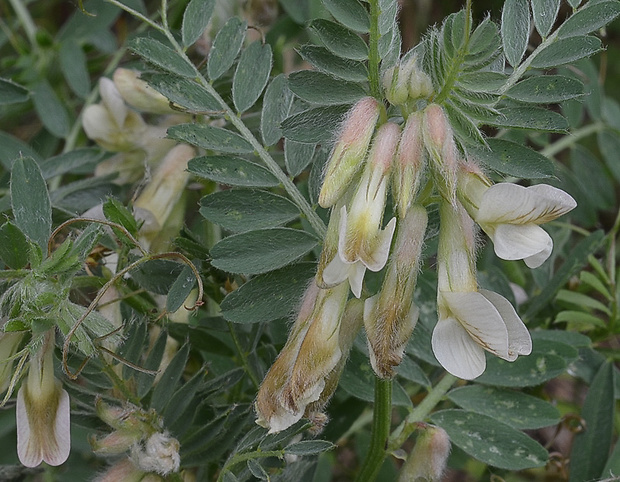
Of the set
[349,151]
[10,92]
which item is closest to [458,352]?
[349,151]

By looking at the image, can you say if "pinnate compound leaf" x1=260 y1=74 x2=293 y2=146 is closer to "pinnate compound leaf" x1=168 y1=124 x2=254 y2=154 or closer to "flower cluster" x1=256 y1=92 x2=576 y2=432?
"pinnate compound leaf" x1=168 y1=124 x2=254 y2=154

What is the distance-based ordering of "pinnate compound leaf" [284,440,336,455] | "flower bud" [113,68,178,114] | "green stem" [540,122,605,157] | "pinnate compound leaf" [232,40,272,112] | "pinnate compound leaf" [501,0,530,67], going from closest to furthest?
"pinnate compound leaf" [284,440,336,455] → "pinnate compound leaf" [501,0,530,67] → "pinnate compound leaf" [232,40,272,112] → "flower bud" [113,68,178,114] → "green stem" [540,122,605,157]

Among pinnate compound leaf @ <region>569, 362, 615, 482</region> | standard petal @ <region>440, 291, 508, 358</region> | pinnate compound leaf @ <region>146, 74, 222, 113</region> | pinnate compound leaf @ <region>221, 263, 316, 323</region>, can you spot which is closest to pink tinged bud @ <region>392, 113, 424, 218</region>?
standard petal @ <region>440, 291, 508, 358</region>

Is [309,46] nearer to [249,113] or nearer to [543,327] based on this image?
[249,113]

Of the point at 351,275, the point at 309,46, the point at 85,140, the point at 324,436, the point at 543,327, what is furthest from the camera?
the point at 85,140

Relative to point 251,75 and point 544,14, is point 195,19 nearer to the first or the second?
point 251,75

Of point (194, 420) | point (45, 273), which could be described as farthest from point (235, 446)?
point (45, 273)

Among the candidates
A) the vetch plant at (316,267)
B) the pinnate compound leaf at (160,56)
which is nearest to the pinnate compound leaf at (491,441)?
the vetch plant at (316,267)
